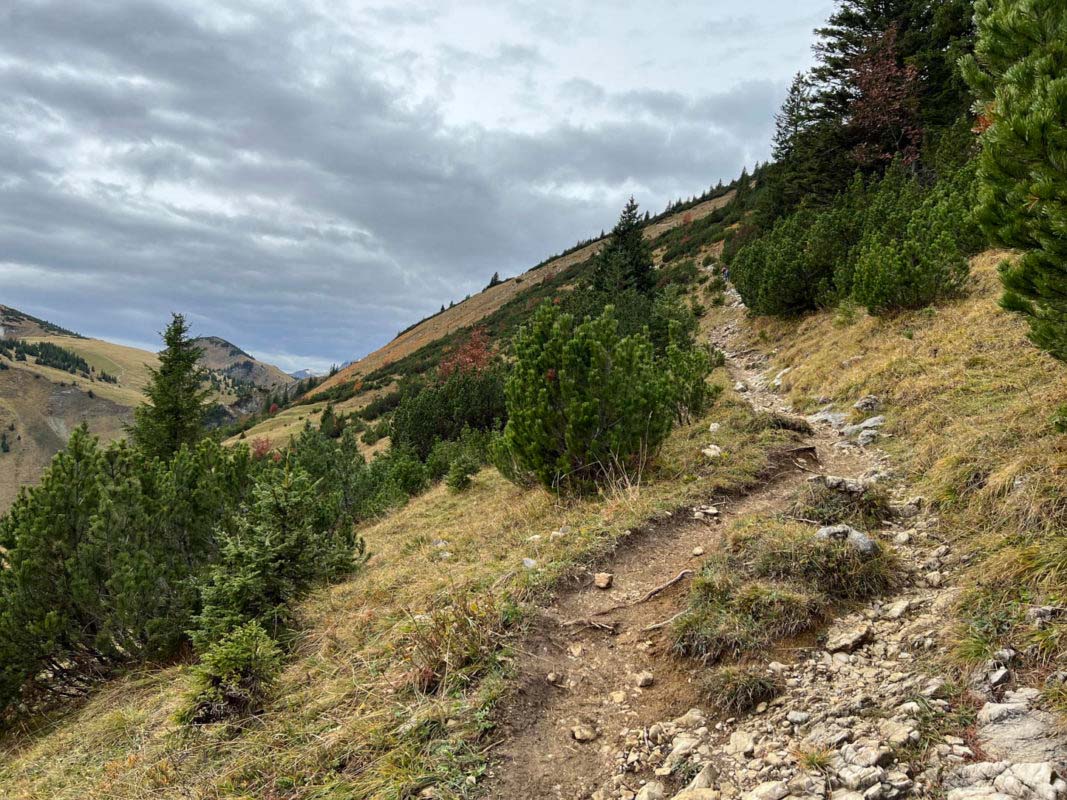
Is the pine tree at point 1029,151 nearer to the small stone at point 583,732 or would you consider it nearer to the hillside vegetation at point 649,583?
the hillside vegetation at point 649,583

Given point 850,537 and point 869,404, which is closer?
point 850,537

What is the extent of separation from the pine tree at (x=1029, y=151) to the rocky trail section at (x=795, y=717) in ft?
5.99

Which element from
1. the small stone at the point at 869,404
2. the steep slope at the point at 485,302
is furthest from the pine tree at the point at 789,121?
the small stone at the point at 869,404

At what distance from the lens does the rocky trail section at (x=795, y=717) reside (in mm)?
2225

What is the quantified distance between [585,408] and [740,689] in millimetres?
4040

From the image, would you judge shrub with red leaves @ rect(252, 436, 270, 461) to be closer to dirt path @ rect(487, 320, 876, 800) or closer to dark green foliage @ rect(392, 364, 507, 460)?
dark green foliage @ rect(392, 364, 507, 460)

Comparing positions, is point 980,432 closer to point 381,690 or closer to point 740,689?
point 740,689

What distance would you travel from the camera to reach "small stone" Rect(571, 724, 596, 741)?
10.3 ft

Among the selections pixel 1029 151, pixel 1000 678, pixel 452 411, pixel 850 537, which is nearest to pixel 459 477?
pixel 452 411

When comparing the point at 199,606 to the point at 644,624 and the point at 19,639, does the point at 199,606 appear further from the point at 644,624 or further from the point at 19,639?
the point at 644,624

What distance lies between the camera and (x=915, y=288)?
9938 mm

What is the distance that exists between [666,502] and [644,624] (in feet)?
6.87

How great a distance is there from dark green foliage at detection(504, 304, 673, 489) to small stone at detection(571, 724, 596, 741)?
3822 millimetres

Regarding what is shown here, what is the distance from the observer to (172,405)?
1709 cm
